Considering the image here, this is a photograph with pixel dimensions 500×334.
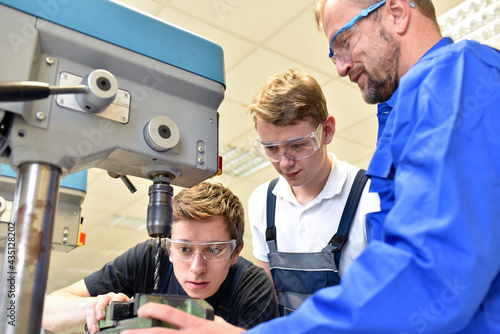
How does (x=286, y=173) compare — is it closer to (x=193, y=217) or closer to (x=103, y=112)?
(x=193, y=217)

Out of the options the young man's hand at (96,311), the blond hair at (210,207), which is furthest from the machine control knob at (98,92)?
the blond hair at (210,207)

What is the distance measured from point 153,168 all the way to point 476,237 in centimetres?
64

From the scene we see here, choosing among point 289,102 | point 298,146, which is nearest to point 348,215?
point 298,146

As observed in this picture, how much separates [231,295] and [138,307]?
0.94m

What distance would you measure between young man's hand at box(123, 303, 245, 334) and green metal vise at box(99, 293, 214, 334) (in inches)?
0.7

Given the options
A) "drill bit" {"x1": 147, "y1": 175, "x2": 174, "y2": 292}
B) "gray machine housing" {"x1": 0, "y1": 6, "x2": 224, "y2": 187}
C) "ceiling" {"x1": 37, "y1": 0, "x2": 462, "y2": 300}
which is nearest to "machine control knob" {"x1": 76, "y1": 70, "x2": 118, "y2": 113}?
"gray machine housing" {"x1": 0, "y1": 6, "x2": 224, "y2": 187}

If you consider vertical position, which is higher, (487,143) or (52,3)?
(52,3)

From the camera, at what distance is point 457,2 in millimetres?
2861

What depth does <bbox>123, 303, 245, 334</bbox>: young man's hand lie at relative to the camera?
72 cm

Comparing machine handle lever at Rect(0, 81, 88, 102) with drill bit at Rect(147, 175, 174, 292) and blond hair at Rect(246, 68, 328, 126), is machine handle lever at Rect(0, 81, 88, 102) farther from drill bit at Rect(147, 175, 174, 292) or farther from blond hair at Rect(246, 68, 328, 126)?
blond hair at Rect(246, 68, 328, 126)

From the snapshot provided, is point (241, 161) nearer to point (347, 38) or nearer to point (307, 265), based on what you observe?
point (307, 265)

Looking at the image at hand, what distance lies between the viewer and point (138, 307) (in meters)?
0.77

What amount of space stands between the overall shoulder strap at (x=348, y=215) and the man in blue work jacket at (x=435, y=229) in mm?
843

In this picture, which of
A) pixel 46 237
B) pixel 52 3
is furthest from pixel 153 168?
pixel 52 3
